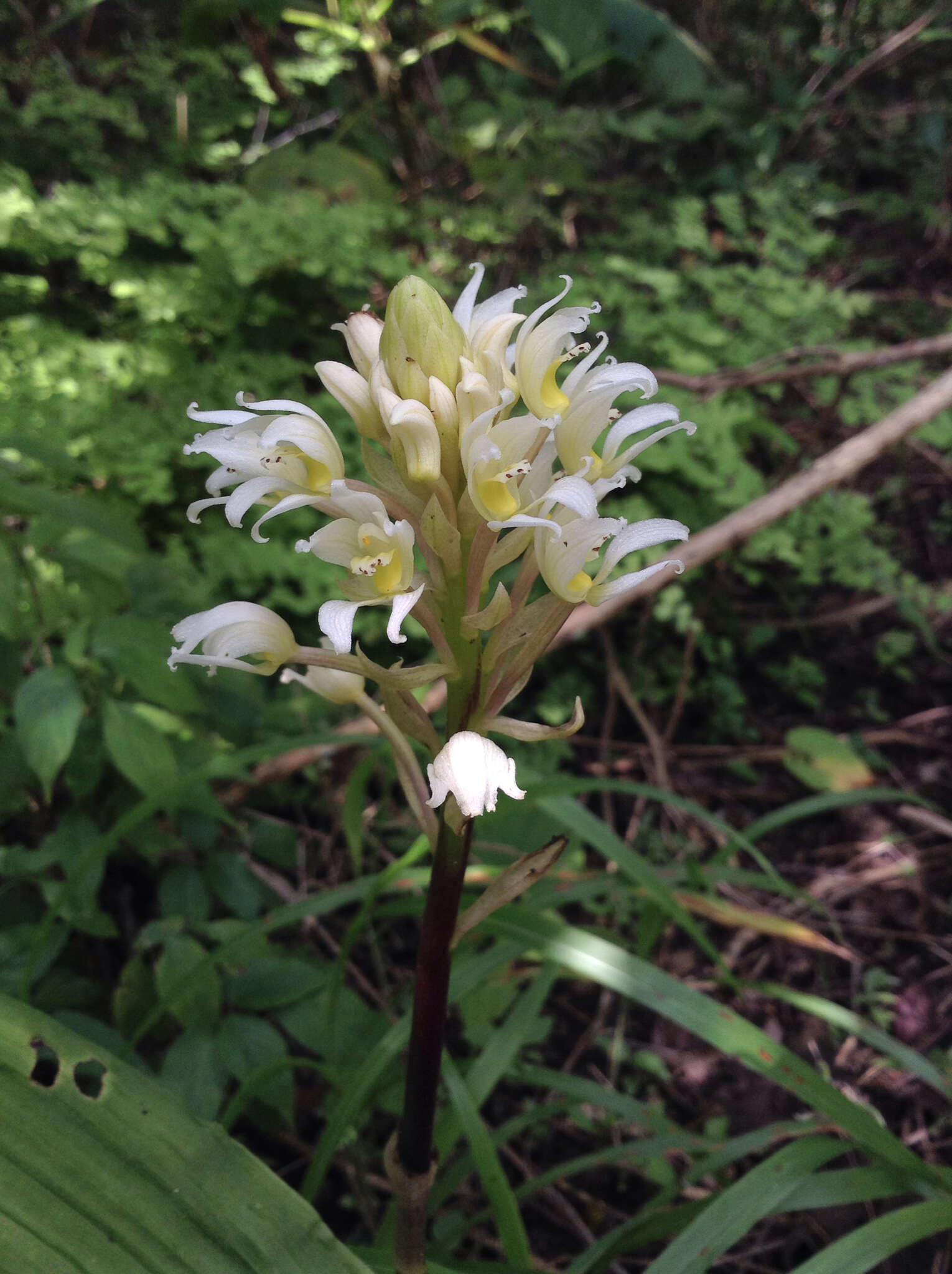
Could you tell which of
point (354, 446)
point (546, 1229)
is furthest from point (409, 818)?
point (354, 446)

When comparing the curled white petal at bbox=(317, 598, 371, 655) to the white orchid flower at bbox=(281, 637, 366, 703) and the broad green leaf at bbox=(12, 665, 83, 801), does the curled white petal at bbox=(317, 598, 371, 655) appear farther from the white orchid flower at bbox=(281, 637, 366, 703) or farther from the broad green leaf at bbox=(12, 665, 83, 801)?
the broad green leaf at bbox=(12, 665, 83, 801)

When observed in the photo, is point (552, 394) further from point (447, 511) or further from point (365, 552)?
point (365, 552)

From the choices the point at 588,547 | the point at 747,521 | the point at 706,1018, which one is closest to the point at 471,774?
the point at 588,547

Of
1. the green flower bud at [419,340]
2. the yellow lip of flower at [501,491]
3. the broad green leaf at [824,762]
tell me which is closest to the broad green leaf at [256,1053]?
the yellow lip of flower at [501,491]

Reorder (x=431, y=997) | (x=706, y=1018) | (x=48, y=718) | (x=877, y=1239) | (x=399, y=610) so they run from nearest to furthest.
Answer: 1. (x=399, y=610)
2. (x=431, y=997)
3. (x=877, y=1239)
4. (x=706, y=1018)
5. (x=48, y=718)

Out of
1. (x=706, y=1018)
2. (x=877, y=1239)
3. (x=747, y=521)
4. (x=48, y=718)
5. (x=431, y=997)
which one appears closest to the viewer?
(x=431, y=997)

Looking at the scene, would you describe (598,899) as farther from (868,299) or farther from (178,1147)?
(868,299)

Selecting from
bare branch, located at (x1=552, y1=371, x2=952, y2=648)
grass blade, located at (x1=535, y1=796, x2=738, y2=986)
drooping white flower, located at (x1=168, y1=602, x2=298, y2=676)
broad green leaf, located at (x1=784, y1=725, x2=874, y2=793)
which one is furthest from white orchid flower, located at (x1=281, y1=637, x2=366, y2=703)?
broad green leaf, located at (x1=784, y1=725, x2=874, y2=793)
